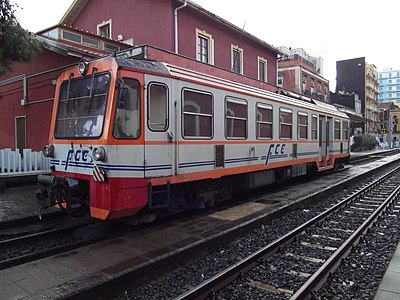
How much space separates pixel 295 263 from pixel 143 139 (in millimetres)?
3143

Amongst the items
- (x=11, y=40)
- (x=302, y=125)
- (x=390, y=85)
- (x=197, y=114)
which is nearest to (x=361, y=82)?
(x=302, y=125)

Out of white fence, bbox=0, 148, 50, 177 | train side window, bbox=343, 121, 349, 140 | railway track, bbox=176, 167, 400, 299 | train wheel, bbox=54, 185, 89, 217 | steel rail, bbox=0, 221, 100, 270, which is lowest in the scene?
railway track, bbox=176, 167, 400, 299

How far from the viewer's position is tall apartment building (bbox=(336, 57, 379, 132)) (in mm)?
70562

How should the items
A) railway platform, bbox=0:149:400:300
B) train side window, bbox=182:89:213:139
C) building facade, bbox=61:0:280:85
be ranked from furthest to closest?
1. building facade, bbox=61:0:280:85
2. train side window, bbox=182:89:213:139
3. railway platform, bbox=0:149:400:300

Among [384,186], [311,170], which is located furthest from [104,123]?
[384,186]

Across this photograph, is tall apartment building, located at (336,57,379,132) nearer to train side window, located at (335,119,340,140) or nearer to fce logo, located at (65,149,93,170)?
train side window, located at (335,119,340,140)

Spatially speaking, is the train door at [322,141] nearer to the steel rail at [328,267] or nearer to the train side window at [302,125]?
the train side window at [302,125]

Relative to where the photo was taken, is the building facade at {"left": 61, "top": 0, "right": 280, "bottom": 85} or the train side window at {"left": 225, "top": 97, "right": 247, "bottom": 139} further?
the building facade at {"left": 61, "top": 0, "right": 280, "bottom": 85}

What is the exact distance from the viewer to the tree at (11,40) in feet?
26.8

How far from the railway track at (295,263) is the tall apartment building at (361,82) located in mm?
67723

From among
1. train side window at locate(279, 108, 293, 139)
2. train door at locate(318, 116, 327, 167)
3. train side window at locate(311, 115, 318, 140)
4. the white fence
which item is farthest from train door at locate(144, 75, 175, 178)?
train door at locate(318, 116, 327, 167)

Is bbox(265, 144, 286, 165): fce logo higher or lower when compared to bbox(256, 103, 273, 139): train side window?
lower

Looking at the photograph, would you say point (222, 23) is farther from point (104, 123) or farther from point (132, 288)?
point (132, 288)

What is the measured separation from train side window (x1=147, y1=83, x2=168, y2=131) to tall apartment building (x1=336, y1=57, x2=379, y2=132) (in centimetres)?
6945
